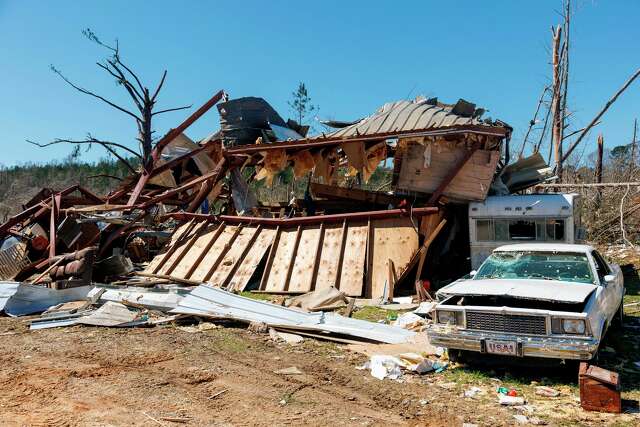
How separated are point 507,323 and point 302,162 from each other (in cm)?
991

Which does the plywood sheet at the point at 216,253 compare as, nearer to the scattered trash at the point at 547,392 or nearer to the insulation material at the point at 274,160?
the insulation material at the point at 274,160

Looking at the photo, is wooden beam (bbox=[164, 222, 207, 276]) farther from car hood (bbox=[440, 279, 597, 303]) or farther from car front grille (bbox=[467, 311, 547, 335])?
car front grille (bbox=[467, 311, 547, 335])

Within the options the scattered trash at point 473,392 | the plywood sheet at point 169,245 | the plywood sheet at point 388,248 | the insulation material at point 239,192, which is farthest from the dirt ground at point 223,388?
the insulation material at point 239,192

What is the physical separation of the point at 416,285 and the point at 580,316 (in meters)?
5.63

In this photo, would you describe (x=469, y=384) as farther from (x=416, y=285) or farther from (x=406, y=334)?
(x=416, y=285)

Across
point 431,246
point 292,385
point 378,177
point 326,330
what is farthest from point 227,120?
point 378,177

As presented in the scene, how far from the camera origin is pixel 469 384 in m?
5.70

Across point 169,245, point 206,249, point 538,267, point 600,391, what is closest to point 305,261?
point 206,249

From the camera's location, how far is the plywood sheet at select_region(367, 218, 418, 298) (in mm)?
11305

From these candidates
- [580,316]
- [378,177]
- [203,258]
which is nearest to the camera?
[580,316]

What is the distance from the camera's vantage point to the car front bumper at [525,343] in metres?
5.33

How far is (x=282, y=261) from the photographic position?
12.5m

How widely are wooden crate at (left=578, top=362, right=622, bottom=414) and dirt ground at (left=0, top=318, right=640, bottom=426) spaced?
11cm

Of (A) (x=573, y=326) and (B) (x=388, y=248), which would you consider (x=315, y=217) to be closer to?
(B) (x=388, y=248)
